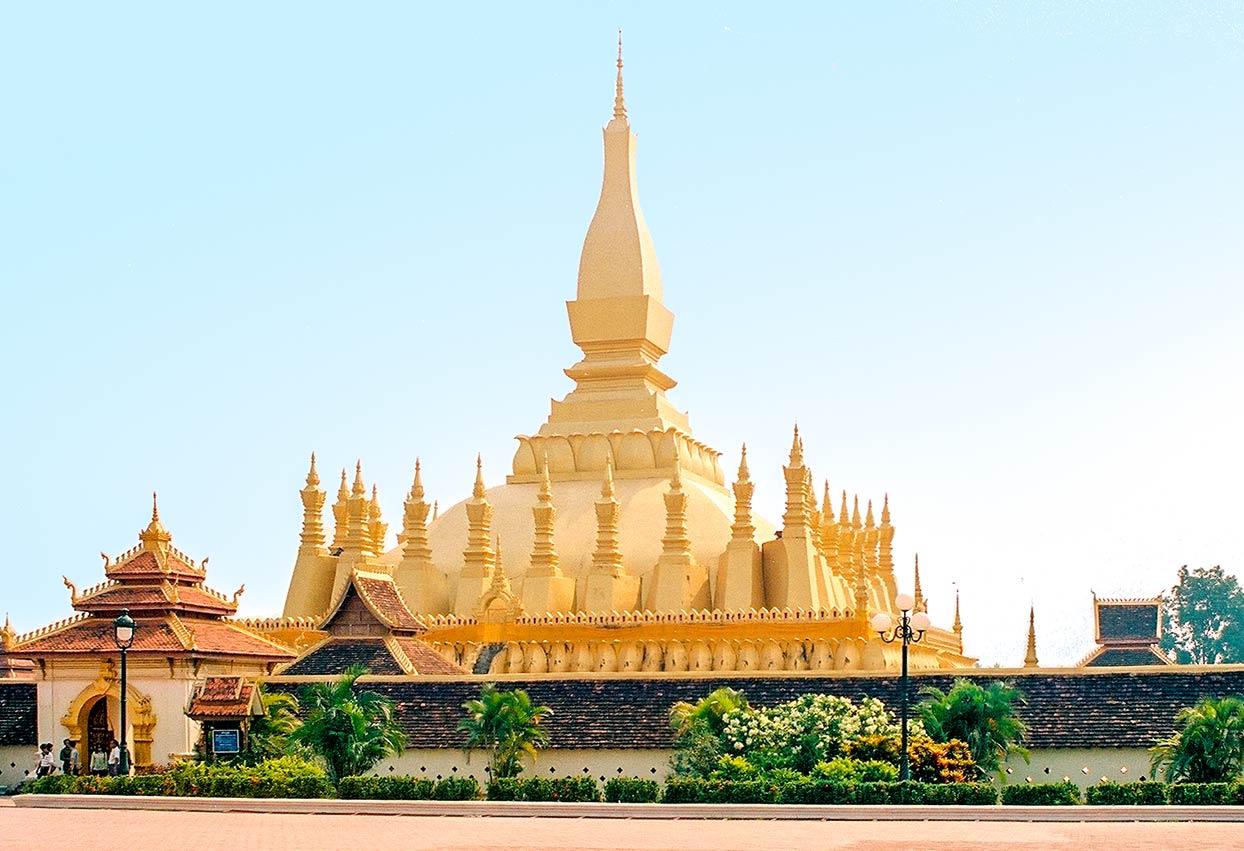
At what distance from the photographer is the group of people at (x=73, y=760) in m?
33.9

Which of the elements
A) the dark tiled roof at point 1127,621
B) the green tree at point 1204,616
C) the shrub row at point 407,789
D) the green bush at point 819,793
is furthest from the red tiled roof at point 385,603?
the green tree at point 1204,616

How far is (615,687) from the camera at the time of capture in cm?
3450

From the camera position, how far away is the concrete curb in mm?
26719

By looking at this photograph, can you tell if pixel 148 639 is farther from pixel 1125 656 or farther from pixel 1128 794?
pixel 1125 656

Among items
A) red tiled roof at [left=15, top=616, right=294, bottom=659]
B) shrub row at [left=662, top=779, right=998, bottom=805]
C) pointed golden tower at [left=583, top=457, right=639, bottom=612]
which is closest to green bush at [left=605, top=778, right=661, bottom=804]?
shrub row at [left=662, top=779, right=998, bottom=805]

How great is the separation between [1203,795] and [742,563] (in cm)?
2002

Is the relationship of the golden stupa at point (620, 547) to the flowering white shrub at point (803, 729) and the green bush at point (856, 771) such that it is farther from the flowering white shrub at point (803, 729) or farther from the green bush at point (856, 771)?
the green bush at point (856, 771)

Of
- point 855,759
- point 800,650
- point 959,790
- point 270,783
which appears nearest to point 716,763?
point 855,759

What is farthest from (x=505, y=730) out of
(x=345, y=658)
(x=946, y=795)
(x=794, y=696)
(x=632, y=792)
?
(x=946, y=795)

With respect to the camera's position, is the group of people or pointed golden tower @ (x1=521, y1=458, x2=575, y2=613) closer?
the group of people

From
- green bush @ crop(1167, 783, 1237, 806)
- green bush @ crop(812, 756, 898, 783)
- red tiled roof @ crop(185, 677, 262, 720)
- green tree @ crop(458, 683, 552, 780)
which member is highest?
red tiled roof @ crop(185, 677, 262, 720)

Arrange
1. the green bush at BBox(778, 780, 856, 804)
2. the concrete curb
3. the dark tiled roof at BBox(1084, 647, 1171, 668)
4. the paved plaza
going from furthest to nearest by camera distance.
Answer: the dark tiled roof at BBox(1084, 647, 1171, 668)
the green bush at BBox(778, 780, 856, 804)
the concrete curb
the paved plaza

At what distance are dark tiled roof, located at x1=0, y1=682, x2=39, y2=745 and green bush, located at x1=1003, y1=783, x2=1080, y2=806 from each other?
56.5ft

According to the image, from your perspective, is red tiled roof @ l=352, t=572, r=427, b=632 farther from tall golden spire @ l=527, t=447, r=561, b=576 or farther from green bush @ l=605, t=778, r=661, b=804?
green bush @ l=605, t=778, r=661, b=804
